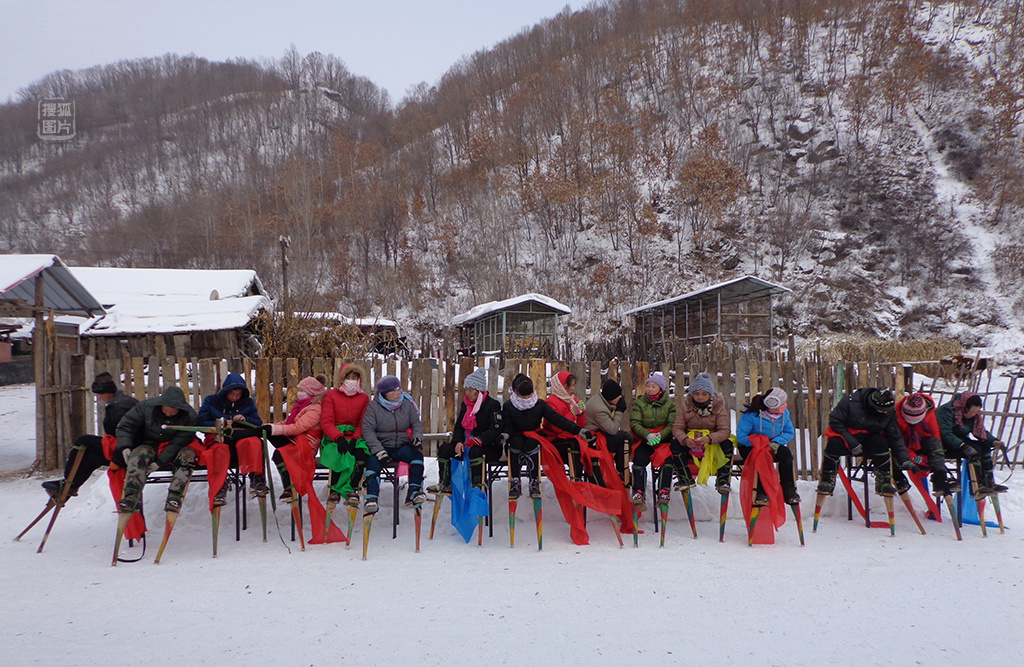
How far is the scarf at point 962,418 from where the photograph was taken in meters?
5.35

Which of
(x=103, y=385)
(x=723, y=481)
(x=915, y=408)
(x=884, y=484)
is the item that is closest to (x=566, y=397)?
(x=723, y=481)

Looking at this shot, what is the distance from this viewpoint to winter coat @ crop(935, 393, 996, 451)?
5.34 metres

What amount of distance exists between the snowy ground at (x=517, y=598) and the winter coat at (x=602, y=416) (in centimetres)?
94

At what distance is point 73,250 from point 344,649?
64324 mm

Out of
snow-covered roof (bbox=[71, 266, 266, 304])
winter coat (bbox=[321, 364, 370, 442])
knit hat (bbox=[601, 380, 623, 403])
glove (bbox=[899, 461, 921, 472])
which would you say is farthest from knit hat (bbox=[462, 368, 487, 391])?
snow-covered roof (bbox=[71, 266, 266, 304])

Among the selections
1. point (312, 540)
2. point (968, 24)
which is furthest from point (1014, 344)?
point (312, 540)

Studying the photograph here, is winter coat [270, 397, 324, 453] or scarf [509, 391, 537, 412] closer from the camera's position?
winter coat [270, 397, 324, 453]

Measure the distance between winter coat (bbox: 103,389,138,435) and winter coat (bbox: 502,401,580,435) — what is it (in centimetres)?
333

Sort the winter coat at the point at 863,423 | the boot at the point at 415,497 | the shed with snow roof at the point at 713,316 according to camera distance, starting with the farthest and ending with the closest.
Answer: the shed with snow roof at the point at 713,316 < the winter coat at the point at 863,423 < the boot at the point at 415,497

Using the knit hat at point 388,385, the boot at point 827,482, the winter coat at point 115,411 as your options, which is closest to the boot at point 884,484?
the boot at point 827,482

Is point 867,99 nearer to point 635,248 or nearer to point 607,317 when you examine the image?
point 635,248

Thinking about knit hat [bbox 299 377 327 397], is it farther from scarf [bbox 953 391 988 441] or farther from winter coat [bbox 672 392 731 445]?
scarf [bbox 953 391 988 441]

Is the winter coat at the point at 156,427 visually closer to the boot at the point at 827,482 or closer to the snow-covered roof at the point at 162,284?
the boot at the point at 827,482

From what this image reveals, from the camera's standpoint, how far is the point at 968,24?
45.3m
